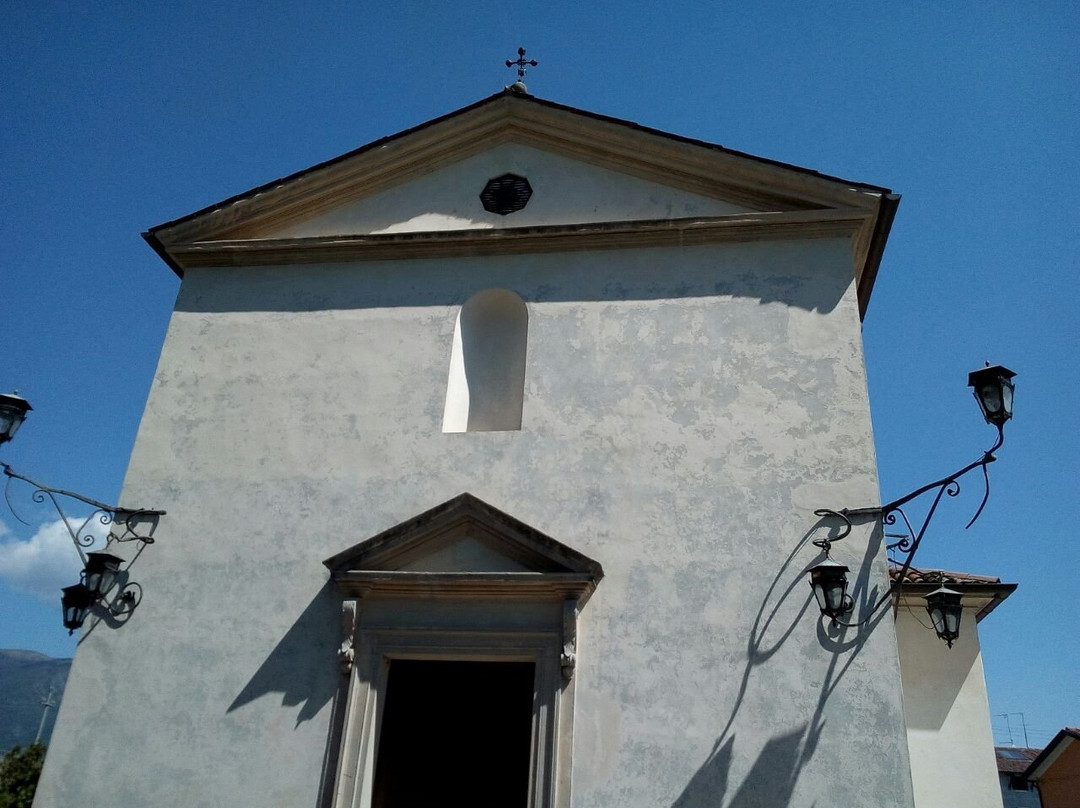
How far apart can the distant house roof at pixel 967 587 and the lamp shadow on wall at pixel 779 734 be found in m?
3.20

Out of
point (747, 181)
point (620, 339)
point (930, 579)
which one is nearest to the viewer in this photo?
point (620, 339)

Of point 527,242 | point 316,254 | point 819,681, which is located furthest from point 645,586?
point 316,254

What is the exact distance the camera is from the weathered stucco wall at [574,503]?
7285 mm

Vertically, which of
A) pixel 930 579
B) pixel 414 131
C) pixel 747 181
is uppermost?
pixel 414 131

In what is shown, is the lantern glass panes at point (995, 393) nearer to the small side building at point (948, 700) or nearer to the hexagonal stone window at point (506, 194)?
the small side building at point (948, 700)

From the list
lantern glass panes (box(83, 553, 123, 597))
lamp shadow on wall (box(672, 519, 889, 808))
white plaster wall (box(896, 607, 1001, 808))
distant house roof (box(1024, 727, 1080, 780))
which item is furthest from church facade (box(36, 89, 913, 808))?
distant house roof (box(1024, 727, 1080, 780))

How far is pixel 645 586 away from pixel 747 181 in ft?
15.6

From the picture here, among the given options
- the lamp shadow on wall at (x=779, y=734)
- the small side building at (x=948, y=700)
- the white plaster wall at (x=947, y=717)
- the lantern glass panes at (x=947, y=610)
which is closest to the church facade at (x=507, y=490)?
the lamp shadow on wall at (x=779, y=734)

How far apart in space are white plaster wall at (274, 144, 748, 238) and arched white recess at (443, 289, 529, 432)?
3.31ft

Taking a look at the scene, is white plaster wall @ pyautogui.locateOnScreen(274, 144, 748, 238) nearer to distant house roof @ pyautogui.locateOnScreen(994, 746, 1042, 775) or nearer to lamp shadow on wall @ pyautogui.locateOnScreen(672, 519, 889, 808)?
lamp shadow on wall @ pyautogui.locateOnScreen(672, 519, 889, 808)

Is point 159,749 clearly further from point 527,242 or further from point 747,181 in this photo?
point 747,181

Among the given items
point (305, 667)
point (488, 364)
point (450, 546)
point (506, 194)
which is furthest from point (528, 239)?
point (305, 667)

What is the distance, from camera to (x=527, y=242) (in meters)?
9.80

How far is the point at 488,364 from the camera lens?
969 cm
